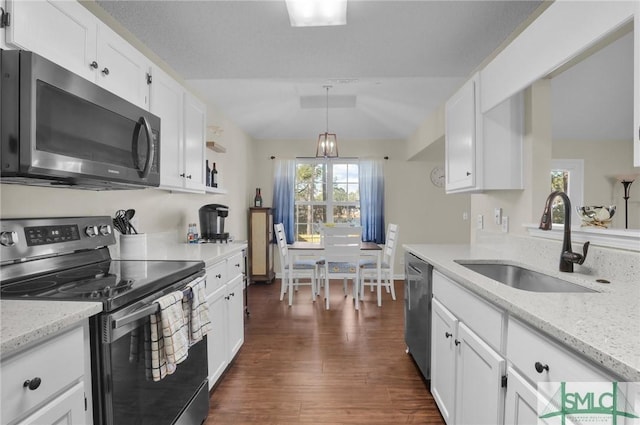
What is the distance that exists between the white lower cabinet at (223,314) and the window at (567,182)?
1972mm

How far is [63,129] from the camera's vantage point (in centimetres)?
120

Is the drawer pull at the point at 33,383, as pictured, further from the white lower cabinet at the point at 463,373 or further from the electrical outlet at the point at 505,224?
the electrical outlet at the point at 505,224

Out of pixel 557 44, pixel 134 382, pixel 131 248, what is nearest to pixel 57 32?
pixel 131 248

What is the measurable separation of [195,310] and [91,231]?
733 mm

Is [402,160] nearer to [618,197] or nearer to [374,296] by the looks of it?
[374,296]

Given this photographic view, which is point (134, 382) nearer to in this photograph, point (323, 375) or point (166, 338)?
point (166, 338)

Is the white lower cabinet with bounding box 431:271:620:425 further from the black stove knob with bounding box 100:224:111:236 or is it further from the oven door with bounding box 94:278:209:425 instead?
the black stove knob with bounding box 100:224:111:236

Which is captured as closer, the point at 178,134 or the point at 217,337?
the point at 217,337

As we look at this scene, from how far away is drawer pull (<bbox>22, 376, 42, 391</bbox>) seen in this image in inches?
30.8

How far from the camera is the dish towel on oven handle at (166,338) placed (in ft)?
4.05

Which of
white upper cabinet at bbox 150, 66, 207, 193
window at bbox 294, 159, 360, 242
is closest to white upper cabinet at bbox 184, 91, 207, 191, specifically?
Answer: white upper cabinet at bbox 150, 66, 207, 193

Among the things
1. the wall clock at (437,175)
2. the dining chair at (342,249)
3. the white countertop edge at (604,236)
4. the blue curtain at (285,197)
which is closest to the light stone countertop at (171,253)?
the dining chair at (342,249)

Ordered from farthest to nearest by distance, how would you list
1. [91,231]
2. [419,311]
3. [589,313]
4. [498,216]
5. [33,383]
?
[498,216]
[419,311]
[91,231]
[589,313]
[33,383]

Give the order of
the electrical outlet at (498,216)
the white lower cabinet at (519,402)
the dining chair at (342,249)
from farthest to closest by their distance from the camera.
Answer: the dining chair at (342,249), the electrical outlet at (498,216), the white lower cabinet at (519,402)
